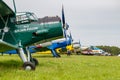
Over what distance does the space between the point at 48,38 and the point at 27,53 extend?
106cm

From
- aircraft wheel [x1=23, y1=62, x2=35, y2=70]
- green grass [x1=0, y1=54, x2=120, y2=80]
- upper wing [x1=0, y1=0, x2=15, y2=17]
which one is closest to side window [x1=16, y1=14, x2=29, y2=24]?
upper wing [x1=0, y1=0, x2=15, y2=17]

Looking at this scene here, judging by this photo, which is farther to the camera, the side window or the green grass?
the side window

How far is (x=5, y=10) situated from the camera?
1216 cm

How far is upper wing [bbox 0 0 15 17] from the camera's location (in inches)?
461

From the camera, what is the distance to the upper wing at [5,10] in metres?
11.7

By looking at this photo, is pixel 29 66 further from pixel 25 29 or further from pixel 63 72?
pixel 25 29

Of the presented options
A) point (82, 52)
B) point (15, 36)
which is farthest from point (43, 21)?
point (82, 52)

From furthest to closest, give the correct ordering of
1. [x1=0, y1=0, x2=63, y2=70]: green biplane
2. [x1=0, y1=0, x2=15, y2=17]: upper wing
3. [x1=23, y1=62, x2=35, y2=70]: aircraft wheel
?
[x1=0, y1=0, x2=63, y2=70]: green biplane < [x1=0, y1=0, x2=15, y2=17]: upper wing < [x1=23, y1=62, x2=35, y2=70]: aircraft wheel

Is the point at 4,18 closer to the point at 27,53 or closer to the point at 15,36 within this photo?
the point at 15,36

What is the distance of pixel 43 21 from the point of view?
1312cm

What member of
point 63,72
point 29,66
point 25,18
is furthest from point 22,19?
point 63,72

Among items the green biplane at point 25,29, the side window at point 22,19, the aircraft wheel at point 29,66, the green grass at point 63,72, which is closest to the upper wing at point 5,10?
the green biplane at point 25,29

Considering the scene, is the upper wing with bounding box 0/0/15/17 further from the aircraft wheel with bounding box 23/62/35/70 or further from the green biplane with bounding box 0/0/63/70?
the aircraft wheel with bounding box 23/62/35/70

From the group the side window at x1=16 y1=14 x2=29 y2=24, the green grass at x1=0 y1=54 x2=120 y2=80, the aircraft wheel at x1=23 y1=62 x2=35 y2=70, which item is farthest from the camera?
the side window at x1=16 y1=14 x2=29 y2=24
